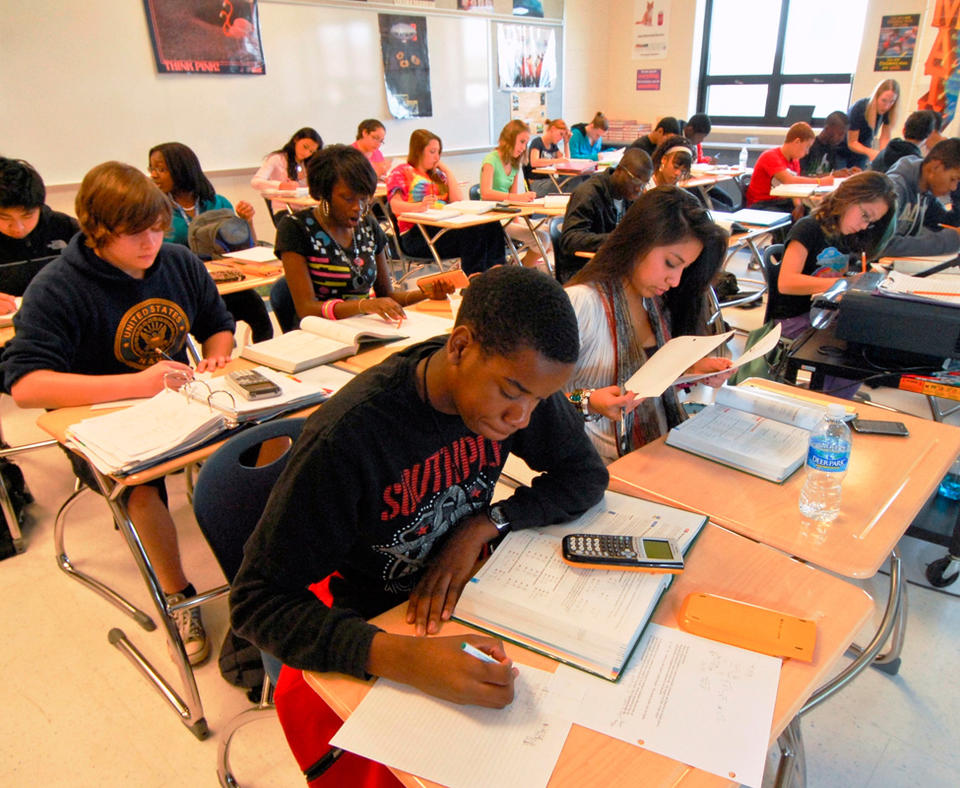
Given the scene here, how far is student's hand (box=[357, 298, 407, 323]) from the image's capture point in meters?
2.01

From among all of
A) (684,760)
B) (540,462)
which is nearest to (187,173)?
(540,462)

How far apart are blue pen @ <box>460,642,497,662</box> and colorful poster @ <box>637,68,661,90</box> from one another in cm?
851

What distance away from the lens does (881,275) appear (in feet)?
6.63

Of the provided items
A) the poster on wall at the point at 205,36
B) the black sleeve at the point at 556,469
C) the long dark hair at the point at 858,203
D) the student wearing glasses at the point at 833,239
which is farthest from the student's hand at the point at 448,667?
the poster on wall at the point at 205,36

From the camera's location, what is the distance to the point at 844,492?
118cm

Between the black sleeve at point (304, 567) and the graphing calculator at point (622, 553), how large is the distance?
1.01 ft

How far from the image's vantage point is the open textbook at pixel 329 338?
1762mm

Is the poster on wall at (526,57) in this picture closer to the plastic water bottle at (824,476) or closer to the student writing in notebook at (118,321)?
the student writing in notebook at (118,321)

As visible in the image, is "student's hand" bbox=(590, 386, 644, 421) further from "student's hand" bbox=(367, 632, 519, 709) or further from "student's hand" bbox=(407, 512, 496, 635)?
"student's hand" bbox=(367, 632, 519, 709)

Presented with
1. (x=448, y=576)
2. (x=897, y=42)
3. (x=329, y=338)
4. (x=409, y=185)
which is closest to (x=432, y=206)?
(x=409, y=185)

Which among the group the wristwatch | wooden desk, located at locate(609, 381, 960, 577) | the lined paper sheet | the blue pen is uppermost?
the blue pen

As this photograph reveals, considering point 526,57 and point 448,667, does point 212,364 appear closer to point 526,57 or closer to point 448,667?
point 448,667

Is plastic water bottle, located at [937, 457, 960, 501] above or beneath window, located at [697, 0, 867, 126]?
beneath

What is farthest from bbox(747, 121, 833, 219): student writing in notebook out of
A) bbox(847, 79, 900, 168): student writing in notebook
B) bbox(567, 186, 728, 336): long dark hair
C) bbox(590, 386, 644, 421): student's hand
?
bbox(590, 386, 644, 421): student's hand
